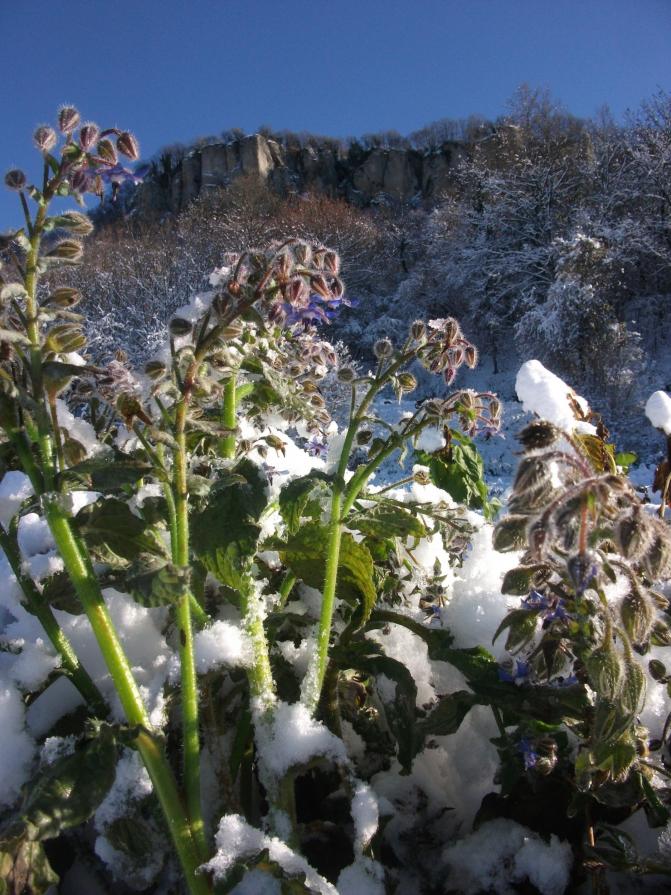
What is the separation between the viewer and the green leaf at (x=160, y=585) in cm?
55

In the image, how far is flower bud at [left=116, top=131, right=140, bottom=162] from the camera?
31.3 inches

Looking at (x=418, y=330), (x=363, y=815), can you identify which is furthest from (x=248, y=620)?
(x=418, y=330)

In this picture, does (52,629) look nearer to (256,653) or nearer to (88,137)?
(256,653)

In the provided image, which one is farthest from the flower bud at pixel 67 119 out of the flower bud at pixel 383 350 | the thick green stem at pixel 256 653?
the thick green stem at pixel 256 653

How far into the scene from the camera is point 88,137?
73 centimetres

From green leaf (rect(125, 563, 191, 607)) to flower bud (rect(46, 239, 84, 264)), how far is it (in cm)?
37

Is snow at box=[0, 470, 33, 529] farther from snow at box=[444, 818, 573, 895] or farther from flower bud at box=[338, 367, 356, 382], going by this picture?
snow at box=[444, 818, 573, 895]

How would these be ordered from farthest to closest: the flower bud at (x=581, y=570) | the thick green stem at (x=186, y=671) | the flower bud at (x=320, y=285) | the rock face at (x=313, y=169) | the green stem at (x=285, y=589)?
the rock face at (x=313, y=169)
the green stem at (x=285, y=589)
the flower bud at (x=320, y=285)
the thick green stem at (x=186, y=671)
the flower bud at (x=581, y=570)

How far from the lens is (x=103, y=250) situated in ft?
60.9

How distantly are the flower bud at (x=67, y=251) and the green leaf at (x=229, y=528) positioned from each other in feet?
1.00

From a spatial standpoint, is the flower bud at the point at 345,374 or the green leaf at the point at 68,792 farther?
the flower bud at the point at 345,374

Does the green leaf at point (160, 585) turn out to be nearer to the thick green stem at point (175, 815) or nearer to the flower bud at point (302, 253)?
the thick green stem at point (175, 815)

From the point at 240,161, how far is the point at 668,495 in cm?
4579

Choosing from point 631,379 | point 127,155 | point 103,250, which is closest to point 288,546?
point 127,155
